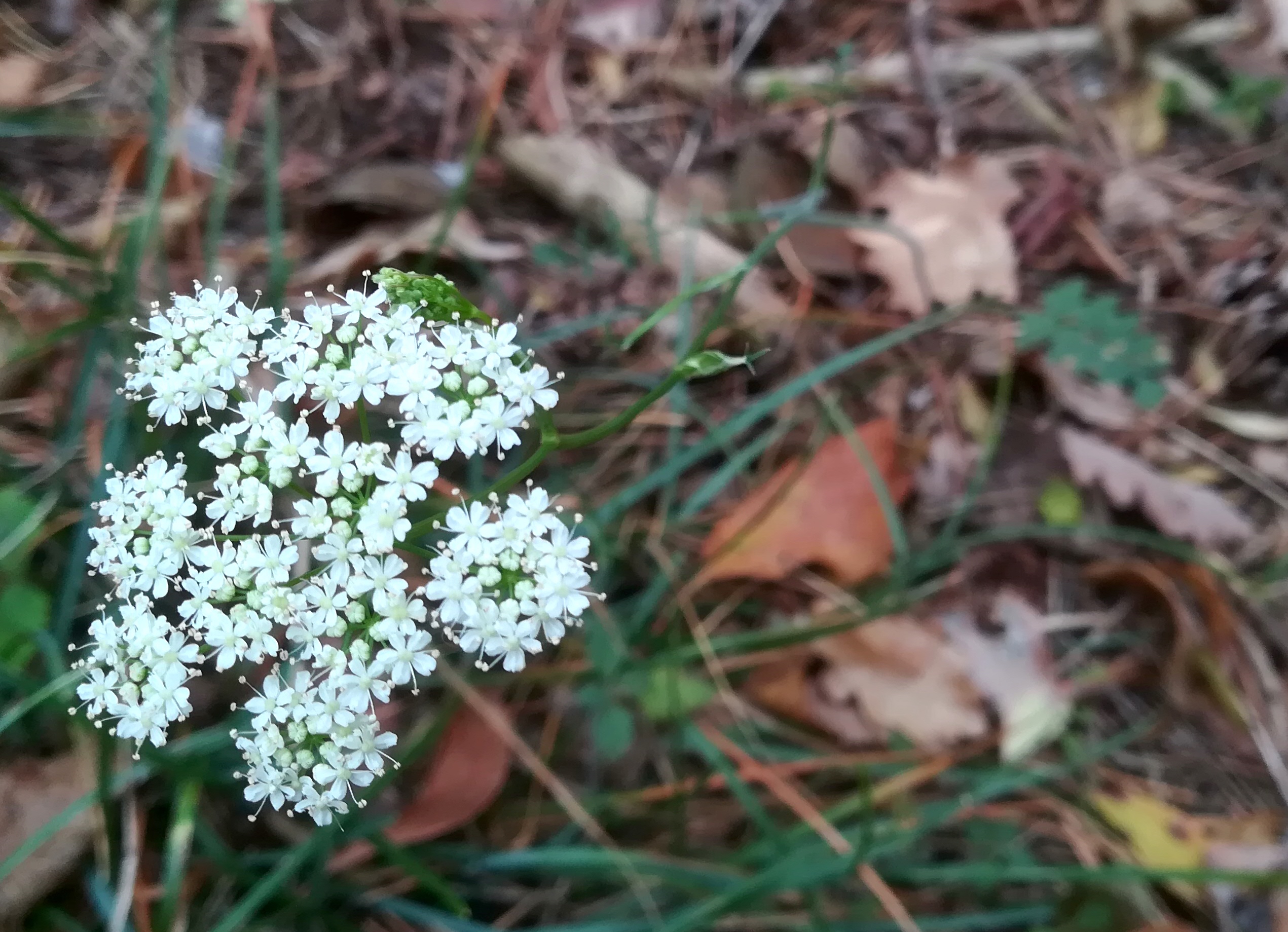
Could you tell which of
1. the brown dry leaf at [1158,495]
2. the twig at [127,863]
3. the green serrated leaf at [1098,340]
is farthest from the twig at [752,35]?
the twig at [127,863]

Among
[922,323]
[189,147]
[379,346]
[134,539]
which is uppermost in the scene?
[189,147]

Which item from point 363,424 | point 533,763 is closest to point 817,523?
point 533,763

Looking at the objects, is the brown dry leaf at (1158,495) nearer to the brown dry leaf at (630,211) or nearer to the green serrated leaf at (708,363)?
the brown dry leaf at (630,211)

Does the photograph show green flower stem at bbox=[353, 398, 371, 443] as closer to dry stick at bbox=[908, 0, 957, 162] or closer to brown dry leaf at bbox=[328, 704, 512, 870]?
brown dry leaf at bbox=[328, 704, 512, 870]

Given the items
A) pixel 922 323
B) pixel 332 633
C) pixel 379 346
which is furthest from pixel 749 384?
pixel 332 633

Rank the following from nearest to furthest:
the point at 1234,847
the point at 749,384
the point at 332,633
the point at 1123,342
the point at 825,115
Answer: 1. the point at 332,633
2. the point at 1234,847
3. the point at 1123,342
4. the point at 749,384
5. the point at 825,115

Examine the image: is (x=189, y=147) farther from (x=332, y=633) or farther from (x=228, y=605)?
(x=332, y=633)

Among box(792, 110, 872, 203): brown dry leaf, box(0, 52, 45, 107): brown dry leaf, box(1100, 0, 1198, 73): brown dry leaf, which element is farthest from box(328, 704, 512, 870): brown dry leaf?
box(1100, 0, 1198, 73): brown dry leaf
